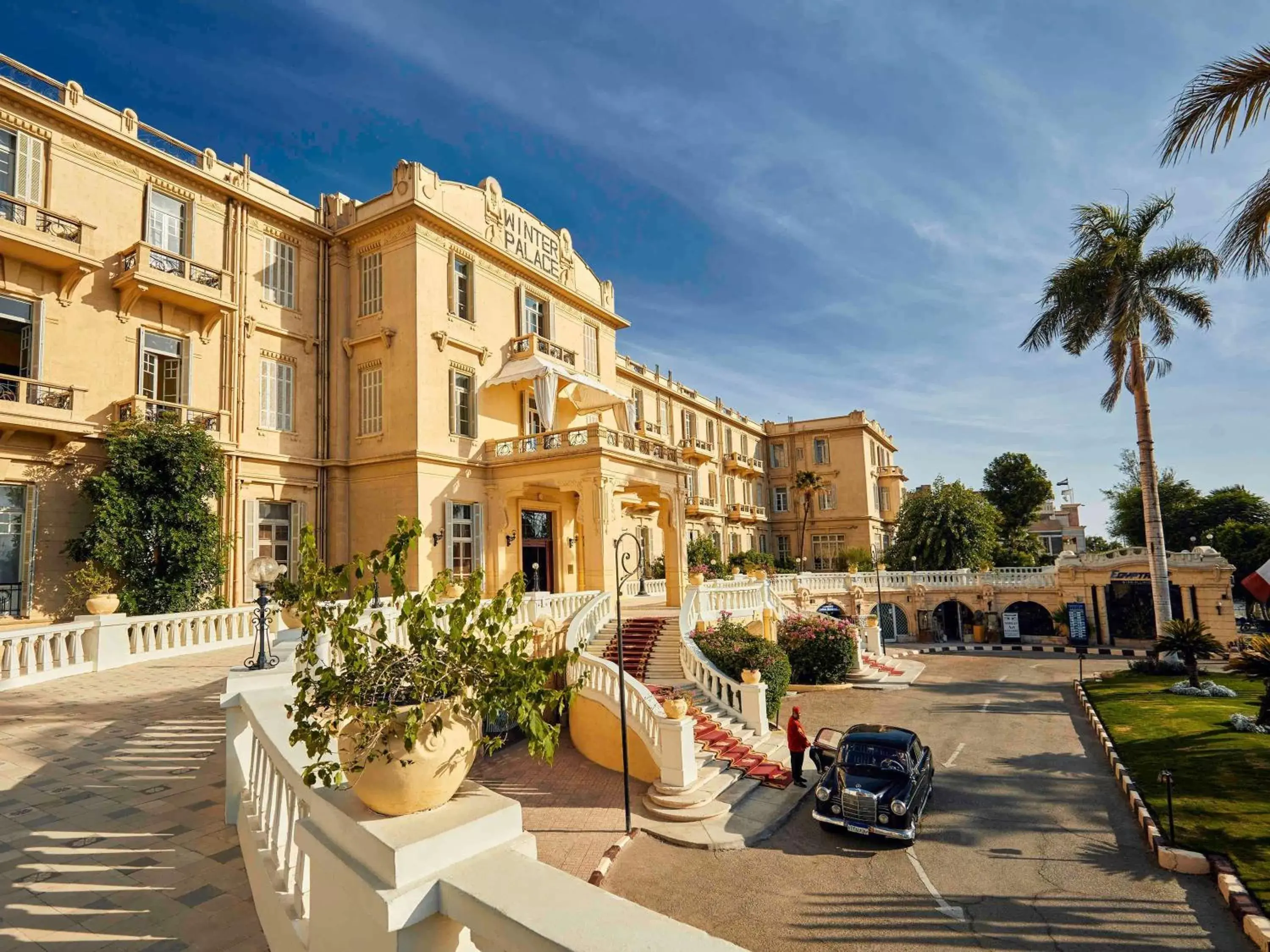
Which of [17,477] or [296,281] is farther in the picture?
[296,281]

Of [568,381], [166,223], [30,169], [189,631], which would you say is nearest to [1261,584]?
[568,381]

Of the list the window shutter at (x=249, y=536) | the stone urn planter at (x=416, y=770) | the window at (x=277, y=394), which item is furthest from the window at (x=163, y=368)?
the stone urn planter at (x=416, y=770)

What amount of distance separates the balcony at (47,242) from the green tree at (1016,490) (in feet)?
182

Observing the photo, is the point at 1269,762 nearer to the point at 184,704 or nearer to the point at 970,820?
the point at 970,820

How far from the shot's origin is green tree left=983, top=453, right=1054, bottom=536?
52.5 meters

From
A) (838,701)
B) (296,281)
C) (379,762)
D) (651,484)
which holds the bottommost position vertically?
(838,701)

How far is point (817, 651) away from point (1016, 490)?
38.4 metres

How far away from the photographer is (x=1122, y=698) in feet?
62.8

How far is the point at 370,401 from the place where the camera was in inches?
837

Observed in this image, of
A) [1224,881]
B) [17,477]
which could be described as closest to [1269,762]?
[1224,881]

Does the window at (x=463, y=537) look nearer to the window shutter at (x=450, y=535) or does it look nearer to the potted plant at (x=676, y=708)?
the window shutter at (x=450, y=535)

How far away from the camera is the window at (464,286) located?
22188mm

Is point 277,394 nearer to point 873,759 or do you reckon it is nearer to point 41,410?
point 41,410

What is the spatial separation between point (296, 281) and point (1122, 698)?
27.6m
